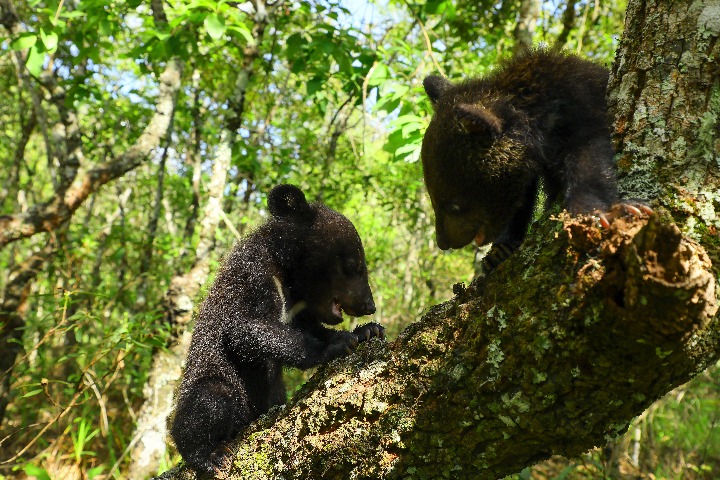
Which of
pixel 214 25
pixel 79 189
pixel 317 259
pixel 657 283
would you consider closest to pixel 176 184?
pixel 79 189

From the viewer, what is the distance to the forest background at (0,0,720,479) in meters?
Result: 6.07

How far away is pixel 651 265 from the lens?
1.75 metres

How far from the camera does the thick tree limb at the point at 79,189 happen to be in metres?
6.42

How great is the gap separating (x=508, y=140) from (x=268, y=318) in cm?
204

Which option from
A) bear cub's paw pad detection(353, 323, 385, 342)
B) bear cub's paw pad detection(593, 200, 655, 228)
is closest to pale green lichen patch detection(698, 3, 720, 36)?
bear cub's paw pad detection(593, 200, 655, 228)

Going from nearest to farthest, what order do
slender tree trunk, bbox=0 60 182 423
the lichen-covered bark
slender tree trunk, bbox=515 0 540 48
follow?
the lichen-covered bark, slender tree trunk, bbox=0 60 182 423, slender tree trunk, bbox=515 0 540 48

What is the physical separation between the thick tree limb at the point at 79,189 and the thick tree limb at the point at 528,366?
4.98m

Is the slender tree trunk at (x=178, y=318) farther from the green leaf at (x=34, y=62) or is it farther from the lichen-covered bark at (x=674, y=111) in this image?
the lichen-covered bark at (x=674, y=111)

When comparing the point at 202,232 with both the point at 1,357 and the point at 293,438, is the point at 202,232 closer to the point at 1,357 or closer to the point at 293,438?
the point at 1,357

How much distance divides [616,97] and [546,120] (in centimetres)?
78

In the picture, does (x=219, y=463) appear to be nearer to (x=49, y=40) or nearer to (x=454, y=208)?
(x=454, y=208)

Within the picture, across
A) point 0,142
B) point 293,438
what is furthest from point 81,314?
point 0,142

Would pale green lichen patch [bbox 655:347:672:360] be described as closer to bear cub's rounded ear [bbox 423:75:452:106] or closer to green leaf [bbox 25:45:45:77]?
bear cub's rounded ear [bbox 423:75:452:106]

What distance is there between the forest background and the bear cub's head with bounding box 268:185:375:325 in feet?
3.38
